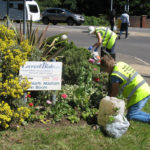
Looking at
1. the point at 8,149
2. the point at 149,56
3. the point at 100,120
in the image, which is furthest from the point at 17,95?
the point at 149,56

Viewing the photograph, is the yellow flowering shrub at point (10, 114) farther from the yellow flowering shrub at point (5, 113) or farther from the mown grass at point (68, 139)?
the mown grass at point (68, 139)

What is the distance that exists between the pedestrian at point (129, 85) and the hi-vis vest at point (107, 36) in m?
3.39

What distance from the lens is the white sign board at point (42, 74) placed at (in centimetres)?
497

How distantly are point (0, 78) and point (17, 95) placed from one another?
1.11 ft

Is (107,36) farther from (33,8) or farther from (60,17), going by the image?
(33,8)

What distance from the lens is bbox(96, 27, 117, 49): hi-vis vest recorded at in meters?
8.08

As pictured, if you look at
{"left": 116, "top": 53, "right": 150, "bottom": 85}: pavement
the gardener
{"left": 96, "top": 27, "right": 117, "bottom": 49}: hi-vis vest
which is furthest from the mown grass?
{"left": 116, "top": 53, "right": 150, "bottom": 85}: pavement

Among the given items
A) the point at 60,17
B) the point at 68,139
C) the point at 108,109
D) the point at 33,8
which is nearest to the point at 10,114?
the point at 68,139

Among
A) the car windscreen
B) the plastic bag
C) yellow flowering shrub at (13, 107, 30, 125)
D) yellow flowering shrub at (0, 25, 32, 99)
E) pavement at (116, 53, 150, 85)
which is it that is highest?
the car windscreen

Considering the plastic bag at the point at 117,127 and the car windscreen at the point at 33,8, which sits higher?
the car windscreen at the point at 33,8

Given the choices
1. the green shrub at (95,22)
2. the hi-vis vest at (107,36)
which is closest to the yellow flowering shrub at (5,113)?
the hi-vis vest at (107,36)

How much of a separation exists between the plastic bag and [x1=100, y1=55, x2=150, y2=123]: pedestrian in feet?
1.48

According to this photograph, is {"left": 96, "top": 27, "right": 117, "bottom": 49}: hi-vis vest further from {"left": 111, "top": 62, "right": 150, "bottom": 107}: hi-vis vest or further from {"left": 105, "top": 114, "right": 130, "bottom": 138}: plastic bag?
{"left": 105, "top": 114, "right": 130, "bottom": 138}: plastic bag

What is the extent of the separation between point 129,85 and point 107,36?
357 centimetres
